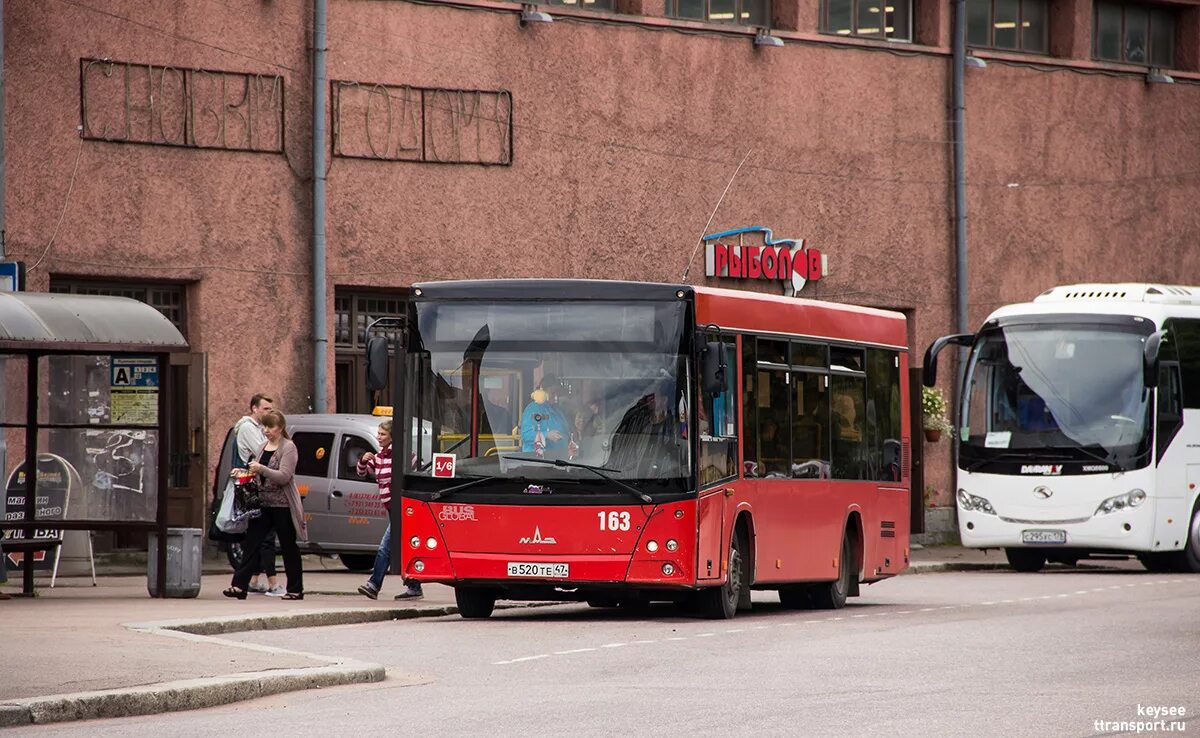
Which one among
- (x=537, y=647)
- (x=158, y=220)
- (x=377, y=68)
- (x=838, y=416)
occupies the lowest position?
(x=537, y=647)

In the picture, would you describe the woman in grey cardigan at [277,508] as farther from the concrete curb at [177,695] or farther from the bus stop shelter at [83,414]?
the concrete curb at [177,695]

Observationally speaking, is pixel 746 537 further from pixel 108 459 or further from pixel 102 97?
pixel 102 97

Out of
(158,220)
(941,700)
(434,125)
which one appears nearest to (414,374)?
(941,700)

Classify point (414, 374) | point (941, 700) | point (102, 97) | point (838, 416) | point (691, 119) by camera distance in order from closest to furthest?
point (941, 700), point (414, 374), point (838, 416), point (102, 97), point (691, 119)

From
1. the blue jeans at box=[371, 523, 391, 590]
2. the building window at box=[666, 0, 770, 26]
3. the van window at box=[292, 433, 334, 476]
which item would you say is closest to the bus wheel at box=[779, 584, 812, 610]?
the blue jeans at box=[371, 523, 391, 590]

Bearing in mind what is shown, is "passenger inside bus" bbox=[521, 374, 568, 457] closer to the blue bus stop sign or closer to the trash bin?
the trash bin

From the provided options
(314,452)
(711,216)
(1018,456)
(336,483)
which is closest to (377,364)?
(336,483)

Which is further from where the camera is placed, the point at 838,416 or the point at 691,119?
the point at 691,119

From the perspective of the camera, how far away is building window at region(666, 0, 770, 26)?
32625 millimetres

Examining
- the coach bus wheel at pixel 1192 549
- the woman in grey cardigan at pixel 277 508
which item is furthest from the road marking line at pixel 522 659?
the coach bus wheel at pixel 1192 549

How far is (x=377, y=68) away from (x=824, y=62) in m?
8.17

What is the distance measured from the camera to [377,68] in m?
29.0

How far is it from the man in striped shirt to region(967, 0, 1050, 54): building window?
1678 centimetres

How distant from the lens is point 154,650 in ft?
46.2
